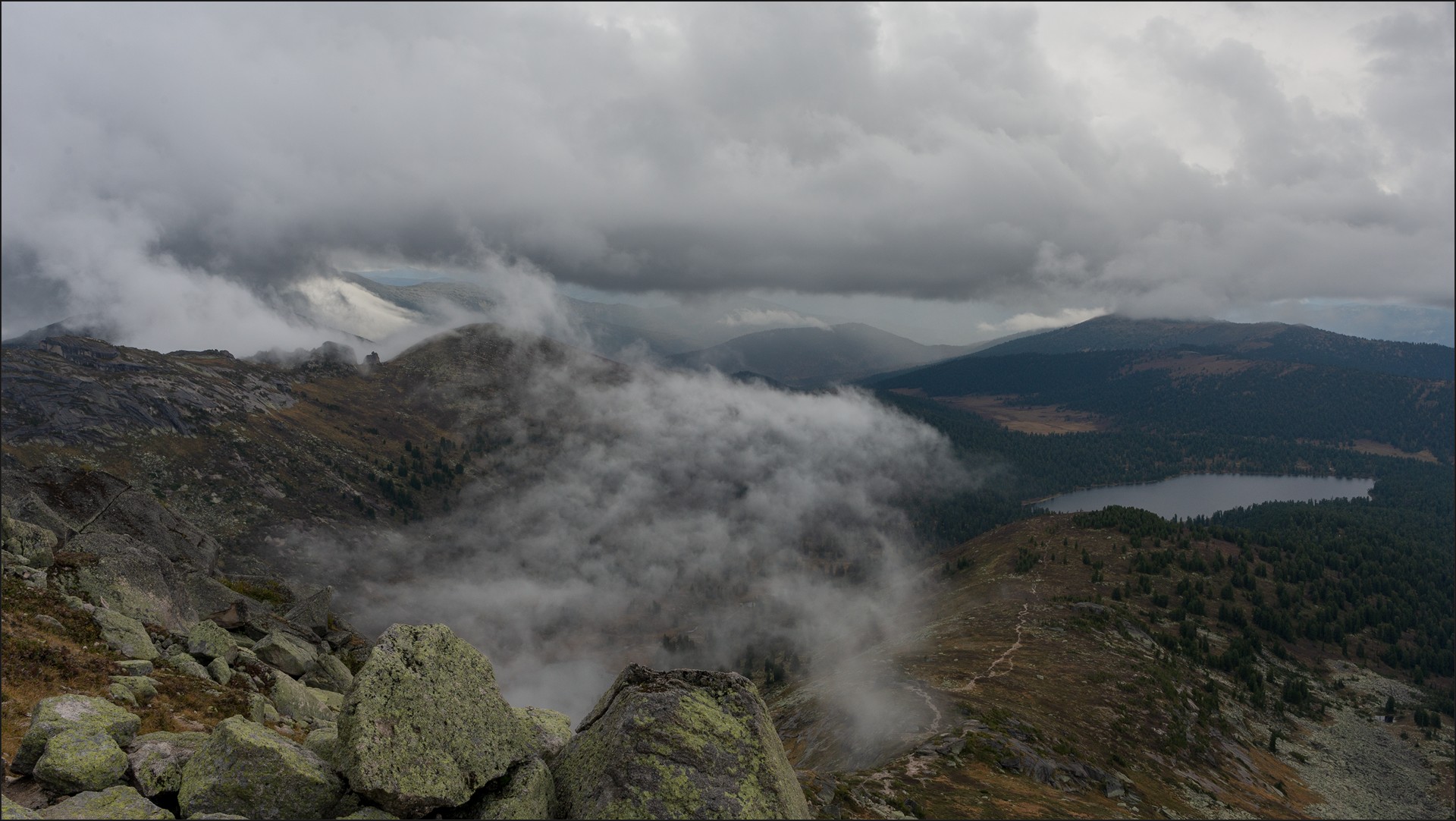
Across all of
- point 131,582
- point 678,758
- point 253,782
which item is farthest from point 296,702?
point 678,758

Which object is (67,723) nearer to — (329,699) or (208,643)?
(208,643)

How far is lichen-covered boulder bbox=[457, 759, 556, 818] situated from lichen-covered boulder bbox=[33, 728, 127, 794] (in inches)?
330

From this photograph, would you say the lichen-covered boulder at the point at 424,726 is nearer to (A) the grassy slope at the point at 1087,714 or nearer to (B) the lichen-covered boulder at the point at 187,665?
(B) the lichen-covered boulder at the point at 187,665

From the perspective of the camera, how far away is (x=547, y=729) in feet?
64.2

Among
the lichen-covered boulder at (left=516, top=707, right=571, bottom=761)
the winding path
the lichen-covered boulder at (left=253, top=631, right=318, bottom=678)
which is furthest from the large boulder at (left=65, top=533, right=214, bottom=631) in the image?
the winding path

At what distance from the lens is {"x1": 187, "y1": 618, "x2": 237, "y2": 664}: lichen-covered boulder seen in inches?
1174

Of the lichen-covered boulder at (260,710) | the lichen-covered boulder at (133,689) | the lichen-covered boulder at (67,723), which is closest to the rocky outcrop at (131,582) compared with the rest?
the lichen-covered boulder at (260,710)

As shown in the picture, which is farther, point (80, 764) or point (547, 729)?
point (547, 729)

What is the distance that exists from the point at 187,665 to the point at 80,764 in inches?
665

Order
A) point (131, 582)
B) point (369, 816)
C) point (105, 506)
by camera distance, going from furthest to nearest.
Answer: point (105, 506)
point (131, 582)
point (369, 816)

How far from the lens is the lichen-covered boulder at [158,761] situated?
14219 millimetres

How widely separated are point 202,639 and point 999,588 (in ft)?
563

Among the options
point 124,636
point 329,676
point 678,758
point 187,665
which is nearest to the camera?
point 678,758

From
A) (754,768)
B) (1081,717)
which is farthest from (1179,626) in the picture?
(754,768)
